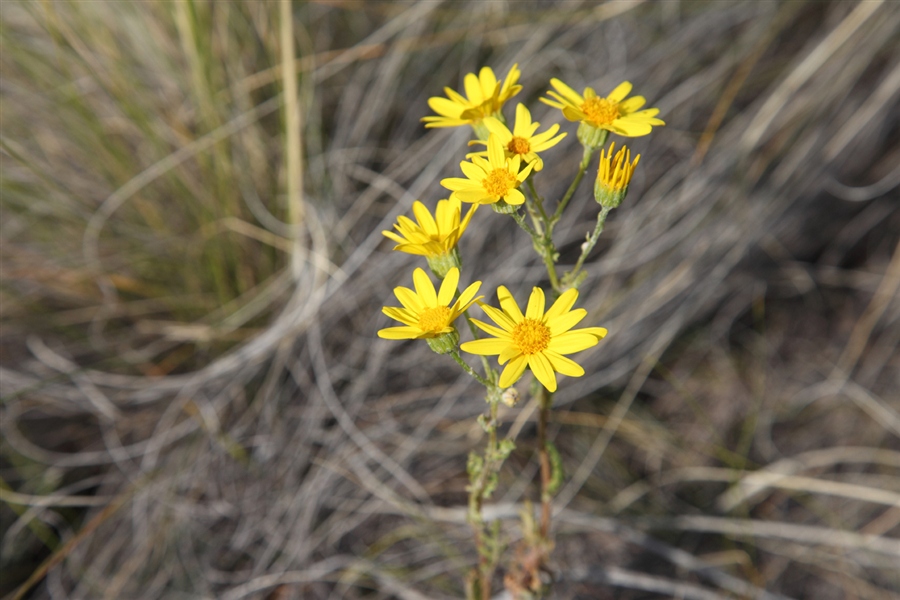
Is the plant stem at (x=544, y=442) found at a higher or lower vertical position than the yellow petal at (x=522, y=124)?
lower

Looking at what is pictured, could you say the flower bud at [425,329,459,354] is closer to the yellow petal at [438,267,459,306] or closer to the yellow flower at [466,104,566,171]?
the yellow petal at [438,267,459,306]

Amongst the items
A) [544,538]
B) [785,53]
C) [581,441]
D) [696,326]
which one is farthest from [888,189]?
[544,538]

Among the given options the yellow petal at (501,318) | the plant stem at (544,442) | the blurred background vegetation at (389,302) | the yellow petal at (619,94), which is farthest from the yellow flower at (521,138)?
the blurred background vegetation at (389,302)

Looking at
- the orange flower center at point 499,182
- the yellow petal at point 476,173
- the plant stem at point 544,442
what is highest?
the yellow petal at point 476,173

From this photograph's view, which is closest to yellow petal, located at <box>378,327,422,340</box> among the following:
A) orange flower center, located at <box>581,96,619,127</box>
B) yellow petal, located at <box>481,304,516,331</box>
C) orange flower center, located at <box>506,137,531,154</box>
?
yellow petal, located at <box>481,304,516,331</box>

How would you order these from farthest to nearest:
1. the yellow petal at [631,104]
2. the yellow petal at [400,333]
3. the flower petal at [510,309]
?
the yellow petal at [631,104] → the flower petal at [510,309] → the yellow petal at [400,333]

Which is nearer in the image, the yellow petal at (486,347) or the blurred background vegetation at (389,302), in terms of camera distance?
the yellow petal at (486,347)

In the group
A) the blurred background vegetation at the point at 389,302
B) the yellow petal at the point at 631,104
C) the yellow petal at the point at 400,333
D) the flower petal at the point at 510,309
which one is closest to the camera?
the yellow petal at the point at 400,333

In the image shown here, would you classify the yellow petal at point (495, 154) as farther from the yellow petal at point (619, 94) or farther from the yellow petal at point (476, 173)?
the yellow petal at point (619, 94)
